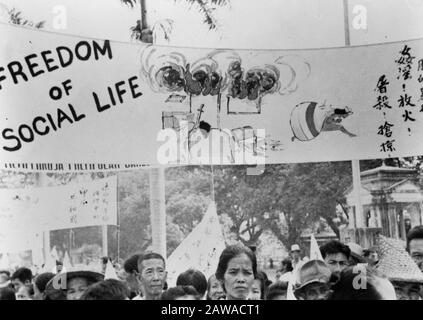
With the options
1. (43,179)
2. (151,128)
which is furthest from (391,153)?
(43,179)

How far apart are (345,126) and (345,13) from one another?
0.68 metres

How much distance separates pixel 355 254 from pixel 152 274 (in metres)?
1.21

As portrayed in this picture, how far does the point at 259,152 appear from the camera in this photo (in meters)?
3.34

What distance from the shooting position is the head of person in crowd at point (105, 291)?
3250 mm

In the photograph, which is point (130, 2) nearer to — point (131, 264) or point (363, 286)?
point (131, 264)

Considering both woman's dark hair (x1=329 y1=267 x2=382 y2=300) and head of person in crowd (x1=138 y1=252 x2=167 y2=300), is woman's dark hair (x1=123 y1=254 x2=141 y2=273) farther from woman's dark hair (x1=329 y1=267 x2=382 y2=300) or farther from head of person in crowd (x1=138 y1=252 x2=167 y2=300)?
woman's dark hair (x1=329 y1=267 x2=382 y2=300)

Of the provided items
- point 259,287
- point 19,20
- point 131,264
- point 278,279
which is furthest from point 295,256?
point 19,20

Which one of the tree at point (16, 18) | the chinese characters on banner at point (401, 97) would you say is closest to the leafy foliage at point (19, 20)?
the tree at point (16, 18)

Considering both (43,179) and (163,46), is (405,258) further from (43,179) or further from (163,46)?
(43,179)

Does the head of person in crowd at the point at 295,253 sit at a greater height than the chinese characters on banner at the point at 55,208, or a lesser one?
lesser

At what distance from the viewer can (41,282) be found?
3.22 m

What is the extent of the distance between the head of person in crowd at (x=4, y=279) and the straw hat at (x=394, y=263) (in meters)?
2.17

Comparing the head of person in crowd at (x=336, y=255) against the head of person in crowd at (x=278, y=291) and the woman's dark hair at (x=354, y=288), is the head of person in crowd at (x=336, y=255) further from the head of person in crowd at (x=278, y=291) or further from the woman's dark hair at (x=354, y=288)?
the head of person in crowd at (x=278, y=291)

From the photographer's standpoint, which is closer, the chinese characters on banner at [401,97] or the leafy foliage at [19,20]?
the leafy foliage at [19,20]
